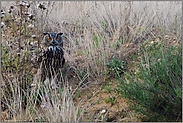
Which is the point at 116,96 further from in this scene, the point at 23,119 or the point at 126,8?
the point at 126,8

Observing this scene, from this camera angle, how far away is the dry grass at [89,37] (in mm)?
3061

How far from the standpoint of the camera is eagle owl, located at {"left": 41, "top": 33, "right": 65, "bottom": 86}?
3.53m

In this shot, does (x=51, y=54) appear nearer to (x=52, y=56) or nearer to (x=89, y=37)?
(x=52, y=56)

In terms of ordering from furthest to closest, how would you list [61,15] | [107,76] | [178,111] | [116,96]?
[61,15] → [107,76] → [116,96] → [178,111]

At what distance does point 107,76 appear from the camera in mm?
4000

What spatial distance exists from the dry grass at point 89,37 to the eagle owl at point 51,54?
0.69ft

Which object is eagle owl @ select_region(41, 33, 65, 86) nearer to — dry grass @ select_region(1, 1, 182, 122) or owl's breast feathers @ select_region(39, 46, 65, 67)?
owl's breast feathers @ select_region(39, 46, 65, 67)

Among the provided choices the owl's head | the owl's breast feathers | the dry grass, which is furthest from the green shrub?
the owl's head

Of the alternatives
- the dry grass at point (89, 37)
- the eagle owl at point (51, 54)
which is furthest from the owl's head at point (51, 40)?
the dry grass at point (89, 37)

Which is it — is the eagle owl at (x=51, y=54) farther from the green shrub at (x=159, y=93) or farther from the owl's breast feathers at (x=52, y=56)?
the green shrub at (x=159, y=93)

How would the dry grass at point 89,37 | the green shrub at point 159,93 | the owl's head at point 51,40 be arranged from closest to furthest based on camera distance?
the green shrub at point 159,93, the dry grass at point 89,37, the owl's head at point 51,40

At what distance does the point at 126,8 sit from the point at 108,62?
2172 mm

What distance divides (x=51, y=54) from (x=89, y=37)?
1.54m

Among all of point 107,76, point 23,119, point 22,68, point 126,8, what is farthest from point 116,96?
point 126,8
